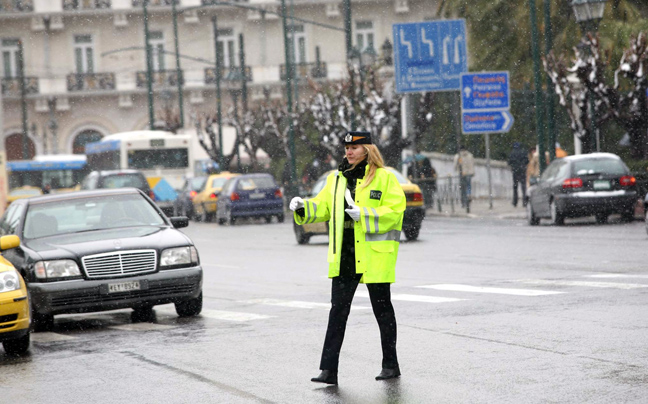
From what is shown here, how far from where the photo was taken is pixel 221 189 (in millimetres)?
39250

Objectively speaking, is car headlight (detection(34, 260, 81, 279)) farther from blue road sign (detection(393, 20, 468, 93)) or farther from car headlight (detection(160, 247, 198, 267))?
blue road sign (detection(393, 20, 468, 93))

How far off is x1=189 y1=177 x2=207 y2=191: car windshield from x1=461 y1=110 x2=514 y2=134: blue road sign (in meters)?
12.5

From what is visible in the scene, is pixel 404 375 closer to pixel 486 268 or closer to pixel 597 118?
pixel 486 268

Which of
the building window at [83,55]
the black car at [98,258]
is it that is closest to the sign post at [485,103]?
the black car at [98,258]

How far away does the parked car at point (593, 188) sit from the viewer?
1005 inches

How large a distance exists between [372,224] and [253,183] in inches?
1176

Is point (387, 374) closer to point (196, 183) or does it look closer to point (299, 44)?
point (196, 183)

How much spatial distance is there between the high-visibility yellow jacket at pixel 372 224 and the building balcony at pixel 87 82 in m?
59.0

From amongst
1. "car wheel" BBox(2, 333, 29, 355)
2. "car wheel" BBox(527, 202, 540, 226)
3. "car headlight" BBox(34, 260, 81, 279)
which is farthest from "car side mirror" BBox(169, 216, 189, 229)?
"car wheel" BBox(527, 202, 540, 226)

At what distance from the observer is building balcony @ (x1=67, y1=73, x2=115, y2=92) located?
65688 millimetres

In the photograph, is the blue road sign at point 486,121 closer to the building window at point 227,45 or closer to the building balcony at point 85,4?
the building window at point 227,45

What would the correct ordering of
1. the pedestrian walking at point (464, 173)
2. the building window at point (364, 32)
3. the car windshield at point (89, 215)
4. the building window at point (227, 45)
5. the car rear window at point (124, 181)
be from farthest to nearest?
1. the building window at point (364, 32)
2. the building window at point (227, 45)
3. the pedestrian walking at point (464, 173)
4. the car rear window at point (124, 181)
5. the car windshield at point (89, 215)

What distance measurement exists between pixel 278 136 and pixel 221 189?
19267mm

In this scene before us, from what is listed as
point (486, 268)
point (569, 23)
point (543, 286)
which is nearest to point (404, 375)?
point (543, 286)
